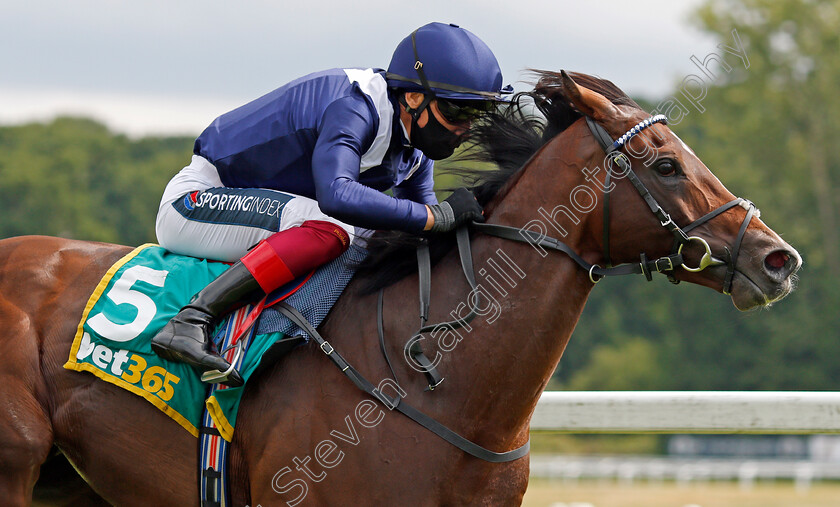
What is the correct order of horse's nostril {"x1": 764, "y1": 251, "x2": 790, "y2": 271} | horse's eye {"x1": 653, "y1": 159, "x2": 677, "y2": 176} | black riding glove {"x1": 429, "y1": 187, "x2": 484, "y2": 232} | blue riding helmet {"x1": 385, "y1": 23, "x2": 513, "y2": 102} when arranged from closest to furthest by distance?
horse's nostril {"x1": 764, "y1": 251, "x2": 790, "y2": 271} < horse's eye {"x1": 653, "y1": 159, "x2": 677, "y2": 176} < black riding glove {"x1": 429, "y1": 187, "x2": 484, "y2": 232} < blue riding helmet {"x1": 385, "y1": 23, "x2": 513, "y2": 102}

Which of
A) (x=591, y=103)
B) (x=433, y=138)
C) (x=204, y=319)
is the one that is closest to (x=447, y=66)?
(x=433, y=138)

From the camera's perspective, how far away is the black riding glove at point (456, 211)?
135 inches

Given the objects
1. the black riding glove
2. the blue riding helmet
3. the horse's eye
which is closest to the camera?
the horse's eye

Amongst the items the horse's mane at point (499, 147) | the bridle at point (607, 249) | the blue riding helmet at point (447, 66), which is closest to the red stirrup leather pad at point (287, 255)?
the horse's mane at point (499, 147)

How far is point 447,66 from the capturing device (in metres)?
3.56

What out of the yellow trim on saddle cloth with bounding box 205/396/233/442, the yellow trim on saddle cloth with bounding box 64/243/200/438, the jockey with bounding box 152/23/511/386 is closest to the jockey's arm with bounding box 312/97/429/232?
the jockey with bounding box 152/23/511/386

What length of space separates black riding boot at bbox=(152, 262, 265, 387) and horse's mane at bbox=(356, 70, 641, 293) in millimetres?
470

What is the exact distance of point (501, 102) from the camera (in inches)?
145

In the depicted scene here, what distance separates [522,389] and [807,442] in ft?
104

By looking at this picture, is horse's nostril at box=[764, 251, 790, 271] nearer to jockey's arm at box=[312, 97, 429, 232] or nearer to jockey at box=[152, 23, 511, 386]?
jockey at box=[152, 23, 511, 386]

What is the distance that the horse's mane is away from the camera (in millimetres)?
3578

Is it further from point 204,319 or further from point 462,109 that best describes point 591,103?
point 204,319

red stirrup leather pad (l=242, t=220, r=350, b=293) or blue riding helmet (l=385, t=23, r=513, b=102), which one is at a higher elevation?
blue riding helmet (l=385, t=23, r=513, b=102)

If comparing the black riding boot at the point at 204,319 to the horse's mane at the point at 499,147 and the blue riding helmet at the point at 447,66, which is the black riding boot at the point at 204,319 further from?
the blue riding helmet at the point at 447,66
